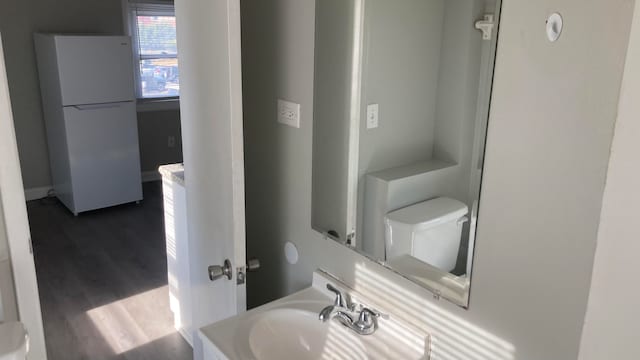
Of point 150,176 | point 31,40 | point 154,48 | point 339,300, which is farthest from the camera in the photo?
point 150,176

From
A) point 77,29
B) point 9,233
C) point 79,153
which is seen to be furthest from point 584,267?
point 77,29

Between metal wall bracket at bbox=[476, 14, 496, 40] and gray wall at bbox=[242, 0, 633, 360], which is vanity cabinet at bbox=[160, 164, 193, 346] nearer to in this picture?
gray wall at bbox=[242, 0, 633, 360]

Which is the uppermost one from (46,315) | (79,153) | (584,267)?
(584,267)

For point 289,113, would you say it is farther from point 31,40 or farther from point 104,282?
point 31,40

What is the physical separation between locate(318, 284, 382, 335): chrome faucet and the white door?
32 centimetres

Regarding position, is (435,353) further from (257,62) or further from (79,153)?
(79,153)

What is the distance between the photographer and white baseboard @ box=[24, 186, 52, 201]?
5.15 metres

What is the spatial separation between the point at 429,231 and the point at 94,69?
3.88 meters

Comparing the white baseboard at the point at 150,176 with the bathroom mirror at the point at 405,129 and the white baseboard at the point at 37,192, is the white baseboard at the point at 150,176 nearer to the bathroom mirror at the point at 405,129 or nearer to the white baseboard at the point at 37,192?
the white baseboard at the point at 37,192

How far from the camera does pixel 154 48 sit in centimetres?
567

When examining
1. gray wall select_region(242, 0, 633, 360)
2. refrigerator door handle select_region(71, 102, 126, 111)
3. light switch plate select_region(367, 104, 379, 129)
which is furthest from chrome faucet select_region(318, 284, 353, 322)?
refrigerator door handle select_region(71, 102, 126, 111)

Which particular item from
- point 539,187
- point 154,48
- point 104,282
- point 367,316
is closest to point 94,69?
point 154,48

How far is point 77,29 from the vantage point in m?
5.07

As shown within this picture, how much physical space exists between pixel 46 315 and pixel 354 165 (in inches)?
95.7
